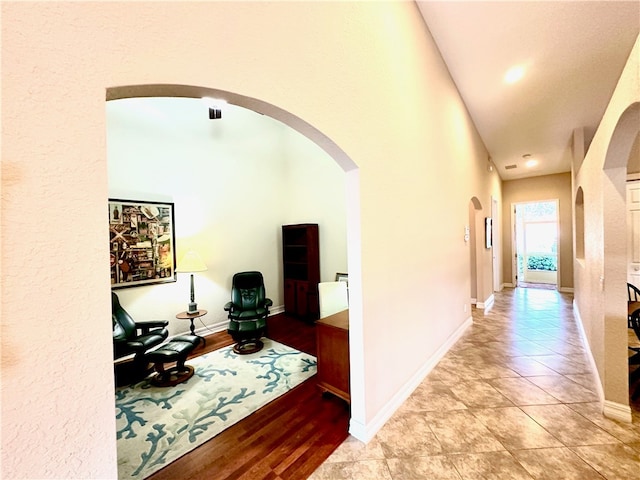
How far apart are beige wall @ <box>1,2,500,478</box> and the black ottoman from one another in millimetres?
2082

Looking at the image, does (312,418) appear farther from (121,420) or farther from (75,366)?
(75,366)

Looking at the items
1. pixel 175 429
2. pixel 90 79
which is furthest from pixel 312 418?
pixel 90 79

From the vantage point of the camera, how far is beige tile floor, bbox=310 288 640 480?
64.6 inches

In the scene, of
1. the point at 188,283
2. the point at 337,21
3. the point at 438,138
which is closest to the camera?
the point at 337,21

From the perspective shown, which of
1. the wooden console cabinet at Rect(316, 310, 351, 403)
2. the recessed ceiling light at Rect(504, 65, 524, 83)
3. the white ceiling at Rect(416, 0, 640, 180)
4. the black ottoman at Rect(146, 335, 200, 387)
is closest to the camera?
the wooden console cabinet at Rect(316, 310, 351, 403)

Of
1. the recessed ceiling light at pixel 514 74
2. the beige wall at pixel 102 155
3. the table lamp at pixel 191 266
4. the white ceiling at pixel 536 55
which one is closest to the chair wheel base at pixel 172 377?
the table lamp at pixel 191 266

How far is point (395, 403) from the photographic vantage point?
2.23m

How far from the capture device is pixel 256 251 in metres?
5.21

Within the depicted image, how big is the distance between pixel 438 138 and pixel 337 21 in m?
2.02

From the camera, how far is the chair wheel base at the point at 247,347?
3.57 meters

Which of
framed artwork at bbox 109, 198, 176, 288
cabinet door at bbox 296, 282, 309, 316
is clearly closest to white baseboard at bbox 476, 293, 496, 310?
cabinet door at bbox 296, 282, 309, 316

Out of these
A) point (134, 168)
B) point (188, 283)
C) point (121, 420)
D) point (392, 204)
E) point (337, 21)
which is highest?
point (337, 21)

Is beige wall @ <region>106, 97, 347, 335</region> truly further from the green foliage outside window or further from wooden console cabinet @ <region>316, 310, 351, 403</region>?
the green foliage outside window

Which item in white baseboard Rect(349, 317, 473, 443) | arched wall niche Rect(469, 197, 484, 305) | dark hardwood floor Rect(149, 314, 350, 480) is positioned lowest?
dark hardwood floor Rect(149, 314, 350, 480)
